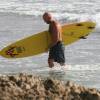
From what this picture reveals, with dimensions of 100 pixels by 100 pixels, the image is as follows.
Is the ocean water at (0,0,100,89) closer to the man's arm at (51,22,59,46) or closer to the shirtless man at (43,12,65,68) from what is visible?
the shirtless man at (43,12,65,68)

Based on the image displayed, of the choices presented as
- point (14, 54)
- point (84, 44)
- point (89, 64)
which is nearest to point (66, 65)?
point (89, 64)

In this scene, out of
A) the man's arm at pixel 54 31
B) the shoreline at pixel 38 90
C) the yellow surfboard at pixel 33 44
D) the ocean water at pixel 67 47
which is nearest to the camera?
the shoreline at pixel 38 90

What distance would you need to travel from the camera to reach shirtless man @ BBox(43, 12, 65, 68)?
1016 centimetres

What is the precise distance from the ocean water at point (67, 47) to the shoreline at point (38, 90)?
3.73 m

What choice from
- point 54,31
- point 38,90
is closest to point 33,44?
point 54,31

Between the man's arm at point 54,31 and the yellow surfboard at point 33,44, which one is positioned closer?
the man's arm at point 54,31

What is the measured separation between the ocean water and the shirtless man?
171 mm

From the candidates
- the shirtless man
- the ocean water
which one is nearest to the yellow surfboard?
the ocean water

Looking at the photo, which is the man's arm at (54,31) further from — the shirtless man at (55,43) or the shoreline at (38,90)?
the shoreline at (38,90)

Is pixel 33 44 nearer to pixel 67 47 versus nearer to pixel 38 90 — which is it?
pixel 67 47

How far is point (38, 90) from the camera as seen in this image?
188 inches

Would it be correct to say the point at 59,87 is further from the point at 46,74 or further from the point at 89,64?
the point at 89,64

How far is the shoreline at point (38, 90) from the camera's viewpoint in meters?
4.69

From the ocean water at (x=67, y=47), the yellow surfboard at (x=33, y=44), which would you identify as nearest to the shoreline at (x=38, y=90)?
the ocean water at (x=67, y=47)
